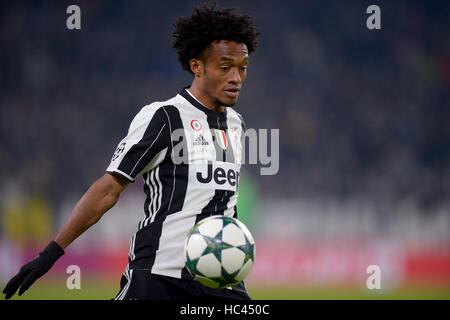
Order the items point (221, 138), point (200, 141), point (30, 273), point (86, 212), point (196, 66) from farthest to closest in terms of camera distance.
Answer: point (196, 66)
point (221, 138)
point (200, 141)
point (86, 212)
point (30, 273)

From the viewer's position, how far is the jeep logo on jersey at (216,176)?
3.39 m

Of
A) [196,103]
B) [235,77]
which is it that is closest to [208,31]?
[235,77]

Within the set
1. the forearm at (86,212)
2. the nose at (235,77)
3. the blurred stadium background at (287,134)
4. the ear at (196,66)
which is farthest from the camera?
the blurred stadium background at (287,134)

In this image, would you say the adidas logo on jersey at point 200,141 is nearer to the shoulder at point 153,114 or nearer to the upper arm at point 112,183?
the shoulder at point 153,114

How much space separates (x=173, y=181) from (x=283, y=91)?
990cm

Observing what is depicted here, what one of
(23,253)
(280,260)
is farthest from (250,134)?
A: (23,253)

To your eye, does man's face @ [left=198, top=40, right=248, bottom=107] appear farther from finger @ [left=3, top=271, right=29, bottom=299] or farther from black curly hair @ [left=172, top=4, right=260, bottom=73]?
finger @ [left=3, top=271, right=29, bottom=299]

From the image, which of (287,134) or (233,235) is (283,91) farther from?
(233,235)

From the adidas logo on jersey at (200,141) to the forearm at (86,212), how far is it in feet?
1.86

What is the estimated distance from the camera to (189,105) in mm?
3609

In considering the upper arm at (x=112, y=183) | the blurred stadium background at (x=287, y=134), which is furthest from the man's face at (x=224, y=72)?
the blurred stadium background at (x=287, y=134)

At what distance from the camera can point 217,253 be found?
9.87ft

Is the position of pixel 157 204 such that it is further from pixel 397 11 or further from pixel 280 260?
pixel 397 11

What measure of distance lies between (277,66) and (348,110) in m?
1.94
